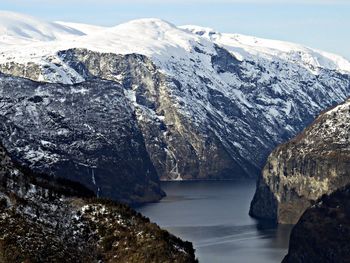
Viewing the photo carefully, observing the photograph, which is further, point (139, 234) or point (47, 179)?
point (47, 179)

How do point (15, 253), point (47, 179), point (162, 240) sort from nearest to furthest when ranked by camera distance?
point (15, 253)
point (162, 240)
point (47, 179)

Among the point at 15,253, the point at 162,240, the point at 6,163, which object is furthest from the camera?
the point at 6,163

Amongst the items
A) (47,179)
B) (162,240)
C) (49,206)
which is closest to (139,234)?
(162,240)

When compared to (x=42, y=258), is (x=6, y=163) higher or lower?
higher

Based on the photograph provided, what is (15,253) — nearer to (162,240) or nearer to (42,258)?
(42,258)

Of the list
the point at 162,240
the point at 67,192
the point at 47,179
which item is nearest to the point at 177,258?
the point at 162,240

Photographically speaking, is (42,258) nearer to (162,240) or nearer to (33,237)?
(33,237)
